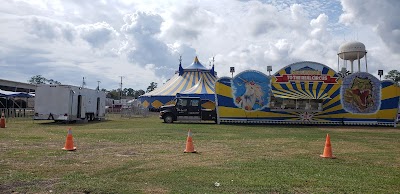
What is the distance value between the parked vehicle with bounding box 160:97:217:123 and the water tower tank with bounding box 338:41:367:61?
1894 centimetres

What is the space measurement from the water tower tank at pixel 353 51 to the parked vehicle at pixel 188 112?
1894 centimetres

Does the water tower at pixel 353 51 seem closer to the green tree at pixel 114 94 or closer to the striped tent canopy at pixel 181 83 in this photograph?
the striped tent canopy at pixel 181 83

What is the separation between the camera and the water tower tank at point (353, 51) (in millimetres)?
40500

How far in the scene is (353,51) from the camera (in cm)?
4081

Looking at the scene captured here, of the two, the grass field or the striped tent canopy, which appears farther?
the striped tent canopy

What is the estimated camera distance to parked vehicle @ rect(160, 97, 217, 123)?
3091 centimetres

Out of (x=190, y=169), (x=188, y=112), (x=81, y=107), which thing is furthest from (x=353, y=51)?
(x=190, y=169)

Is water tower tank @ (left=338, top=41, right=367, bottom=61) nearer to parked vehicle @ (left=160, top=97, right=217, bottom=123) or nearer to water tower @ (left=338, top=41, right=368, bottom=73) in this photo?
water tower @ (left=338, top=41, right=368, bottom=73)

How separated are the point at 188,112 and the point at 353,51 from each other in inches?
817

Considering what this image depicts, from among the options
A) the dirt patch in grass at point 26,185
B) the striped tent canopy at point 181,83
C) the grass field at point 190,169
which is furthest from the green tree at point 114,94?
the dirt patch in grass at point 26,185

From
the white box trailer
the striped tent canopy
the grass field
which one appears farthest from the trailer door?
the striped tent canopy

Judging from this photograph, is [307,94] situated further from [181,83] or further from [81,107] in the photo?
[181,83]

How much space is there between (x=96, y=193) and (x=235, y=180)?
2.77m

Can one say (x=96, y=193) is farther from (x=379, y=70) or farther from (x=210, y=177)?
(x=379, y=70)
